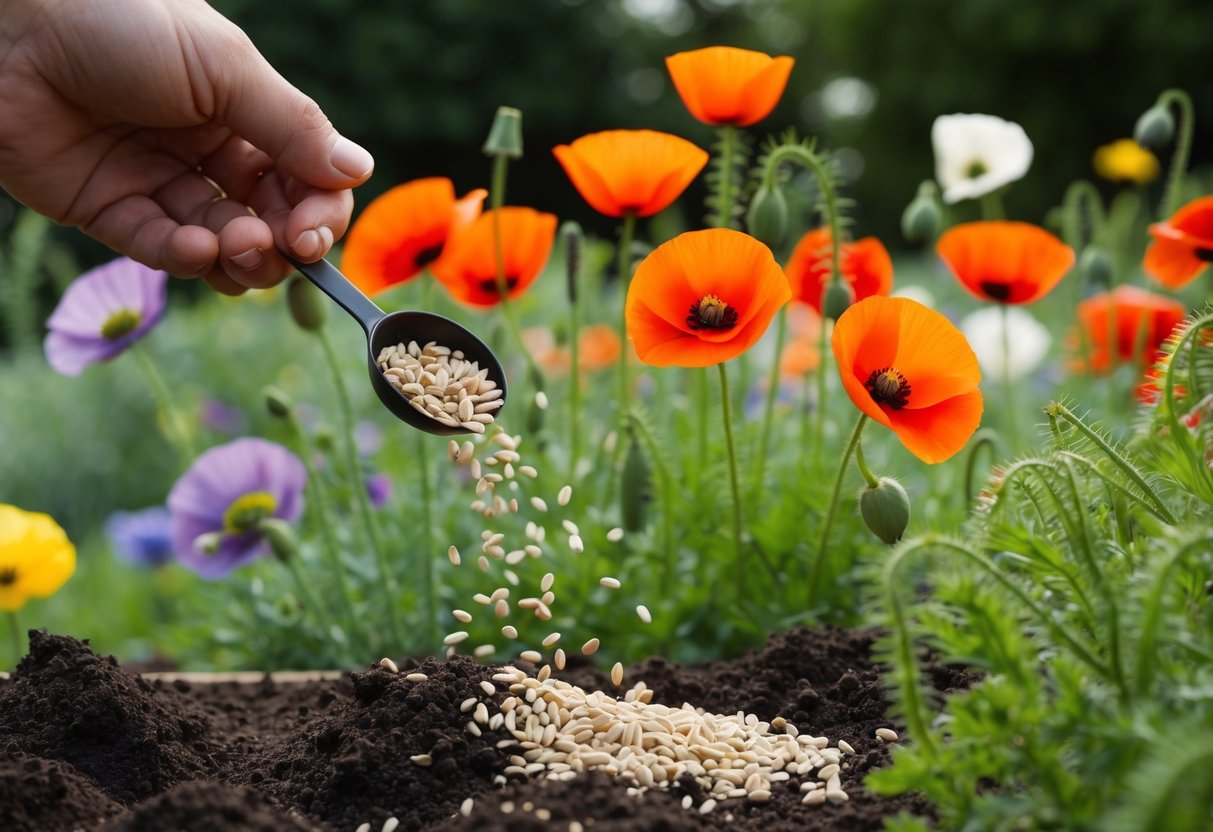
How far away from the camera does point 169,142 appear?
190cm

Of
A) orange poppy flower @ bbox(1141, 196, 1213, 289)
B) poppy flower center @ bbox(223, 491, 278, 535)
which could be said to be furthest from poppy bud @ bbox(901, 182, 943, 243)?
poppy flower center @ bbox(223, 491, 278, 535)

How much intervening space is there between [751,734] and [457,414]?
564 millimetres

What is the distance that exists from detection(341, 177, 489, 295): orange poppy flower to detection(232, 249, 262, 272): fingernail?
A: 22 cm

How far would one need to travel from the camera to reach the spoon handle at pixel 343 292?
1.65 metres

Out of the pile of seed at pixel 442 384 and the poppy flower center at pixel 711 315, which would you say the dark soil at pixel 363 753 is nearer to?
the pile of seed at pixel 442 384

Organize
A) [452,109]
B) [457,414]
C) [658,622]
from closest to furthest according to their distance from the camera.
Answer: [457,414]
[658,622]
[452,109]

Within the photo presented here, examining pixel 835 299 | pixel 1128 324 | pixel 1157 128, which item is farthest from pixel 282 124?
pixel 1128 324

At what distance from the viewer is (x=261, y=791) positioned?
1.36 m

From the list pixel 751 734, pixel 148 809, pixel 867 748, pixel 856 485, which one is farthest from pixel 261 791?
pixel 856 485

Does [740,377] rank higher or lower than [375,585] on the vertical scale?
higher

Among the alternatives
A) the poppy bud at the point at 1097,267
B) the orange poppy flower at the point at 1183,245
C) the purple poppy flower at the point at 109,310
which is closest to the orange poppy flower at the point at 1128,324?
the poppy bud at the point at 1097,267

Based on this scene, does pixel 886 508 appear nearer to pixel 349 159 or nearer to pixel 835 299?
pixel 835 299

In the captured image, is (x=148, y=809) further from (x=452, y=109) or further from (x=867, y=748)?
(x=452, y=109)

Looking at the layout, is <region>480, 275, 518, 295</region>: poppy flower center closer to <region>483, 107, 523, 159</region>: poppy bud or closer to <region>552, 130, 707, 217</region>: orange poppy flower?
<region>483, 107, 523, 159</region>: poppy bud
